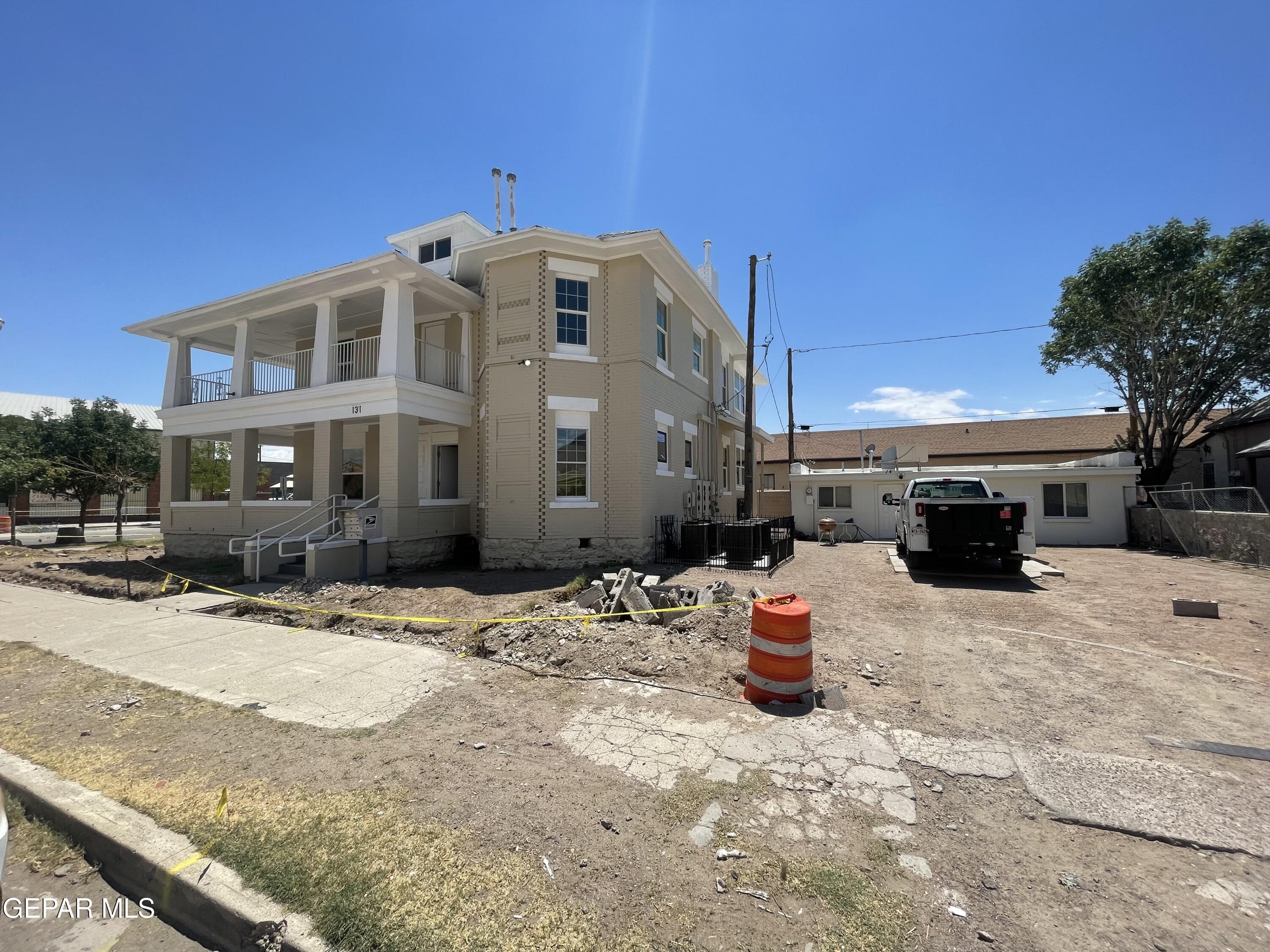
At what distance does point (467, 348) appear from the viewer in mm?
15953

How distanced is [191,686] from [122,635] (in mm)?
3481

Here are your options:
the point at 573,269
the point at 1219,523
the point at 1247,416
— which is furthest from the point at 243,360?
the point at 1247,416

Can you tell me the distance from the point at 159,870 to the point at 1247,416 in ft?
118

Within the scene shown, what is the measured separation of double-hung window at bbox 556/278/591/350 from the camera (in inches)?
549

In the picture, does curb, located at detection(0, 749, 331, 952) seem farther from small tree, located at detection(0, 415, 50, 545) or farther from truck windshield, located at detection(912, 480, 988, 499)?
small tree, located at detection(0, 415, 50, 545)

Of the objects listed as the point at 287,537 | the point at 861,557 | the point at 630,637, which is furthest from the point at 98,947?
the point at 861,557

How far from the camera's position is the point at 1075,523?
20.6 meters

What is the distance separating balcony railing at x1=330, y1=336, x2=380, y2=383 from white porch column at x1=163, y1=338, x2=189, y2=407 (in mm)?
5715

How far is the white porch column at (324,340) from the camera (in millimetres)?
14547

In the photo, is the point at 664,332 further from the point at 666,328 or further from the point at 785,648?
the point at 785,648

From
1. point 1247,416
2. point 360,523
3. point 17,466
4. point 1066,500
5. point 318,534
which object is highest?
point 1247,416

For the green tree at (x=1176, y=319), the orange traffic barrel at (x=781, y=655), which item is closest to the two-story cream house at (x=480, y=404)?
the orange traffic barrel at (x=781, y=655)

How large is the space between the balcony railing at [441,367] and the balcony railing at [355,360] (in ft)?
3.91

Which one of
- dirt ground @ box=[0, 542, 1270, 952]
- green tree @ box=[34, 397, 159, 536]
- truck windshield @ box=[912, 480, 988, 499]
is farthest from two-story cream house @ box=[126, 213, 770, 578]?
green tree @ box=[34, 397, 159, 536]
